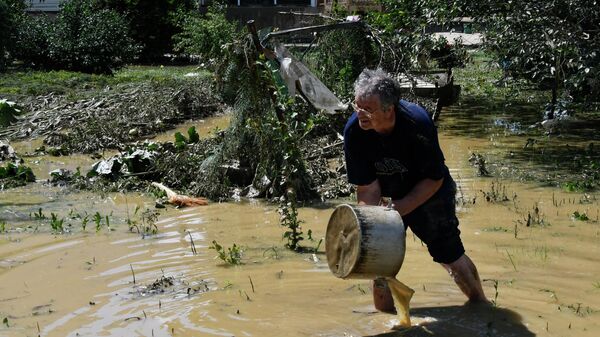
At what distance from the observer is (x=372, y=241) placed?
16.2 ft

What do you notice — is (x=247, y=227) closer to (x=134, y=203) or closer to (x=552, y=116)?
(x=134, y=203)

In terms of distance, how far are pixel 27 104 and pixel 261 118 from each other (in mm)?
8549

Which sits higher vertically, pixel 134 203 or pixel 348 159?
pixel 348 159

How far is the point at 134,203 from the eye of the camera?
9.88 metres

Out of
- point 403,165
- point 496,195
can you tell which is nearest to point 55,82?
point 496,195

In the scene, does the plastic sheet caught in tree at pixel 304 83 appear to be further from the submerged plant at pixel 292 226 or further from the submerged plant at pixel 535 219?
the submerged plant at pixel 535 219

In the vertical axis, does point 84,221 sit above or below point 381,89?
below

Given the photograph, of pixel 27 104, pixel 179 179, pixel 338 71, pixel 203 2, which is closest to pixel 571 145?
pixel 338 71

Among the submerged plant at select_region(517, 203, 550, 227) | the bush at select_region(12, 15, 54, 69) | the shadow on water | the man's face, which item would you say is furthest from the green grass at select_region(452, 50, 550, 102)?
the bush at select_region(12, 15, 54, 69)

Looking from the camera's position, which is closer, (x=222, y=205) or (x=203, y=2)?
(x=222, y=205)

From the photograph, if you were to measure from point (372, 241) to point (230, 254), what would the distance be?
2619 mm

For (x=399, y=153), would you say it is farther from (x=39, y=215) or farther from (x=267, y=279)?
(x=39, y=215)

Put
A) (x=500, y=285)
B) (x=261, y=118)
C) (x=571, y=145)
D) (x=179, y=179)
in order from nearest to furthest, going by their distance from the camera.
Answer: (x=500, y=285) < (x=261, y=118) < (x=179, y=179) < (x=571, y=145)

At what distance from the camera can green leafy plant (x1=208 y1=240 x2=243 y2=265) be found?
7215 mm
